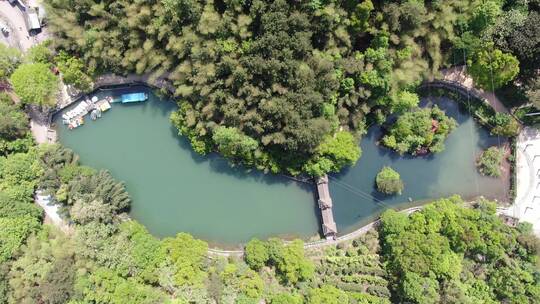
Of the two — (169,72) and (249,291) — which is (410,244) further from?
(169,72)

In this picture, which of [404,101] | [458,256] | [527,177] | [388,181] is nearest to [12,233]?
[388,181]

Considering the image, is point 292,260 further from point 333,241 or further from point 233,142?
point 233,142

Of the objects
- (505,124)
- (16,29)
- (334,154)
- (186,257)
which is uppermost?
(16,29)

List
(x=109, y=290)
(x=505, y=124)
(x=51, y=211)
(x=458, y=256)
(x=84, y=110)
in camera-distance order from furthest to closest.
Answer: (x=84, y=110)
(x=51, y=211)
(x=505, y=124)
(x=458, y=256)
(x=109, y=290)

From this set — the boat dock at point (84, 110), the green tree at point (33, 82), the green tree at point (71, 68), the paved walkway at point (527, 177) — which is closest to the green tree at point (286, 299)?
the paved walkway at point (527, 177)

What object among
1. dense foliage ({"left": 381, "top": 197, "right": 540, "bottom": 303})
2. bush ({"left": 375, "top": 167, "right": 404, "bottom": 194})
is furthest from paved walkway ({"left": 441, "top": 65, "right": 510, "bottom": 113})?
bush ({"left": 375, "top": 167, "right": 404, "bottom": 194})

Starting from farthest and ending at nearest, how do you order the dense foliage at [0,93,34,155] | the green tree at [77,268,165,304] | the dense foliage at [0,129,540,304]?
the dense foliage at [0,93,34,155] < the dense foliage at [0,129,540,304] < the green tree at [77,268,165,304]

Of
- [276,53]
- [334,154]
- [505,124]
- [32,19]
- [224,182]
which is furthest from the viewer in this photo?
[224,182]

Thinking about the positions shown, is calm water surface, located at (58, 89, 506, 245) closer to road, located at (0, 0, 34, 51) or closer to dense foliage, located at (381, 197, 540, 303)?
dense foliage, located at (381, 197, 540, 303)
